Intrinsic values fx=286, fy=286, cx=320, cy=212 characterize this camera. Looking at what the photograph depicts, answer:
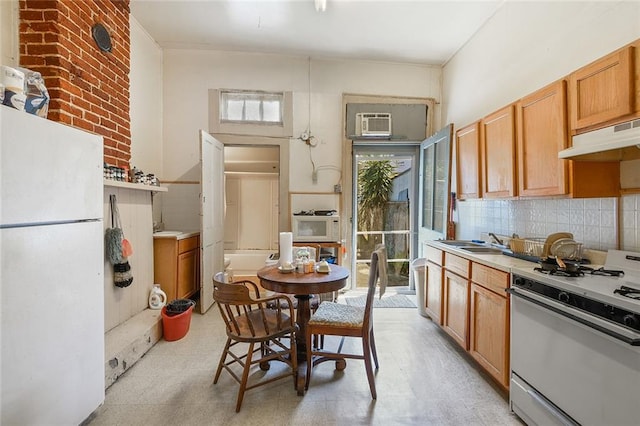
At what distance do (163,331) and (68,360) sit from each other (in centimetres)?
135

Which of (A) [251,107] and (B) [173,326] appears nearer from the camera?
(B) [173,326]

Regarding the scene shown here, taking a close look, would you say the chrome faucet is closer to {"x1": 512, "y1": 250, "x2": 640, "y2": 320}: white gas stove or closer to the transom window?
{"x1": 512, "y1": 250, "x2": 640, "y2": 320}: white gas stove

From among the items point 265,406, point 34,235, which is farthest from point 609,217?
point 34,235

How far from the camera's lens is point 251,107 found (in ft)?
13.5

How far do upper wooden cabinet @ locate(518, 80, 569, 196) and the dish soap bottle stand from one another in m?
3.50

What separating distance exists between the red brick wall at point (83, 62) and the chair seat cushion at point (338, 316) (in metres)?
2.35

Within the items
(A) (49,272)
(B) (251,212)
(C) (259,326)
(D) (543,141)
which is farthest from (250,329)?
(B) (251,212)

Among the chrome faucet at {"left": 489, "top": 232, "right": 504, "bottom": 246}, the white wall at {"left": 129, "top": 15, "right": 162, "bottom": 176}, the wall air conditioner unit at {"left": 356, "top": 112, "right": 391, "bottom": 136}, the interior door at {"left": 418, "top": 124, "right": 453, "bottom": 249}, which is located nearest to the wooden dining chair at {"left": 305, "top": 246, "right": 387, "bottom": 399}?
the chrome faucet at {"left": 489, "top": 232, "right": 504, "bottom": 246}

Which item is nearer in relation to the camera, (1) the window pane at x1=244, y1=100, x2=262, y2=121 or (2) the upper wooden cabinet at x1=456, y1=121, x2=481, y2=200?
(2) the upper wooden cabinet at x1=456, y1=121, x2=481, y2=200

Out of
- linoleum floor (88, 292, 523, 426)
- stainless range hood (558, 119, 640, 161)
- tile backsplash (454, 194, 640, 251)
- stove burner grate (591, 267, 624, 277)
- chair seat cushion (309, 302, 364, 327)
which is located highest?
stainless range hood (558, 119, 640, 161)

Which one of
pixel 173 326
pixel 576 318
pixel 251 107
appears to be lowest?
pixel 173 326

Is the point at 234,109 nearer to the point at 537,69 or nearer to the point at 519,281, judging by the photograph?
the point at 537,69

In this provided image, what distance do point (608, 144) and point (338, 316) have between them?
5.96ft

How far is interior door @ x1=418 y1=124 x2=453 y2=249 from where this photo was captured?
339 centimetres
